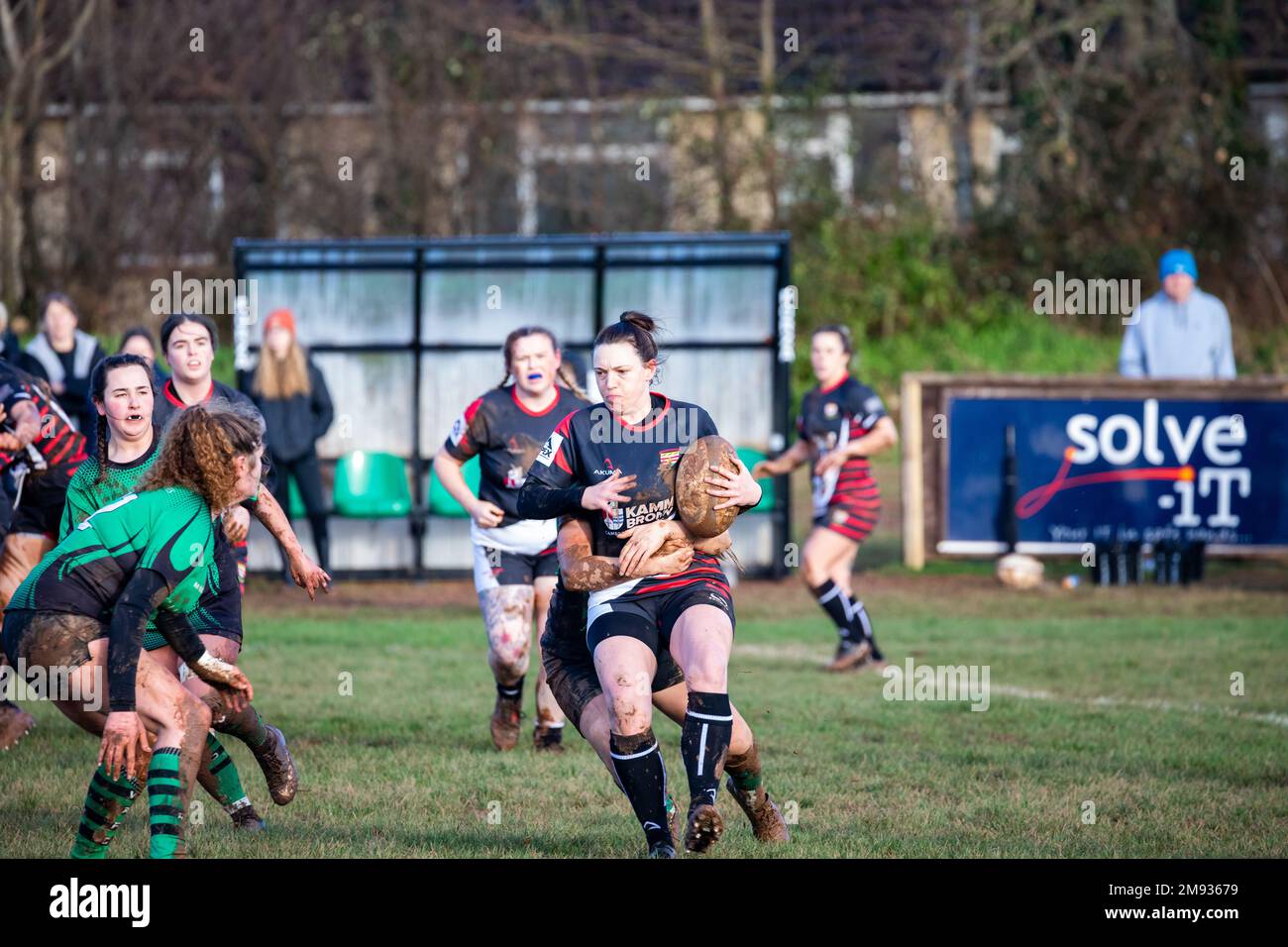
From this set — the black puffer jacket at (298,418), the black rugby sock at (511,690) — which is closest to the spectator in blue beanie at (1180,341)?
the black puffer jacket at (298,418)

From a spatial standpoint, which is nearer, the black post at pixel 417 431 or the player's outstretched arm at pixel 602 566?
the player's outstretched arm at pixel 602 566

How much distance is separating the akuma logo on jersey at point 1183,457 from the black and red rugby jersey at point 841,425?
3711 mm

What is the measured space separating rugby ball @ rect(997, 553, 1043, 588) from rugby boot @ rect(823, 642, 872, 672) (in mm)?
3662

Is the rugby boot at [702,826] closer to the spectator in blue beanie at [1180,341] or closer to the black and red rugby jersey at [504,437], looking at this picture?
the black and red rugby jersey at [504,437]

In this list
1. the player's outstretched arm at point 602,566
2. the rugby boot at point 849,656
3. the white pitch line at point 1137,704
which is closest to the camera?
the player's outstretched arm at point 602,566

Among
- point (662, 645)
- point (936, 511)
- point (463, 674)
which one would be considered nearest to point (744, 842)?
point (662, 645)

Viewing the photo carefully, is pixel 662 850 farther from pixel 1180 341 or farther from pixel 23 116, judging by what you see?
pixel 23 116

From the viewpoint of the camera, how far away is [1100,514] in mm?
13773

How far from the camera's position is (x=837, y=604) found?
10289mm

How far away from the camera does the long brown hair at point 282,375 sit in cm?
1321

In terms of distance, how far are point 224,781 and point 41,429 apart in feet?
6.75

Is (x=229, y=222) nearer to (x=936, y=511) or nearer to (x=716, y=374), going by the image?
(x=716, y=374)
